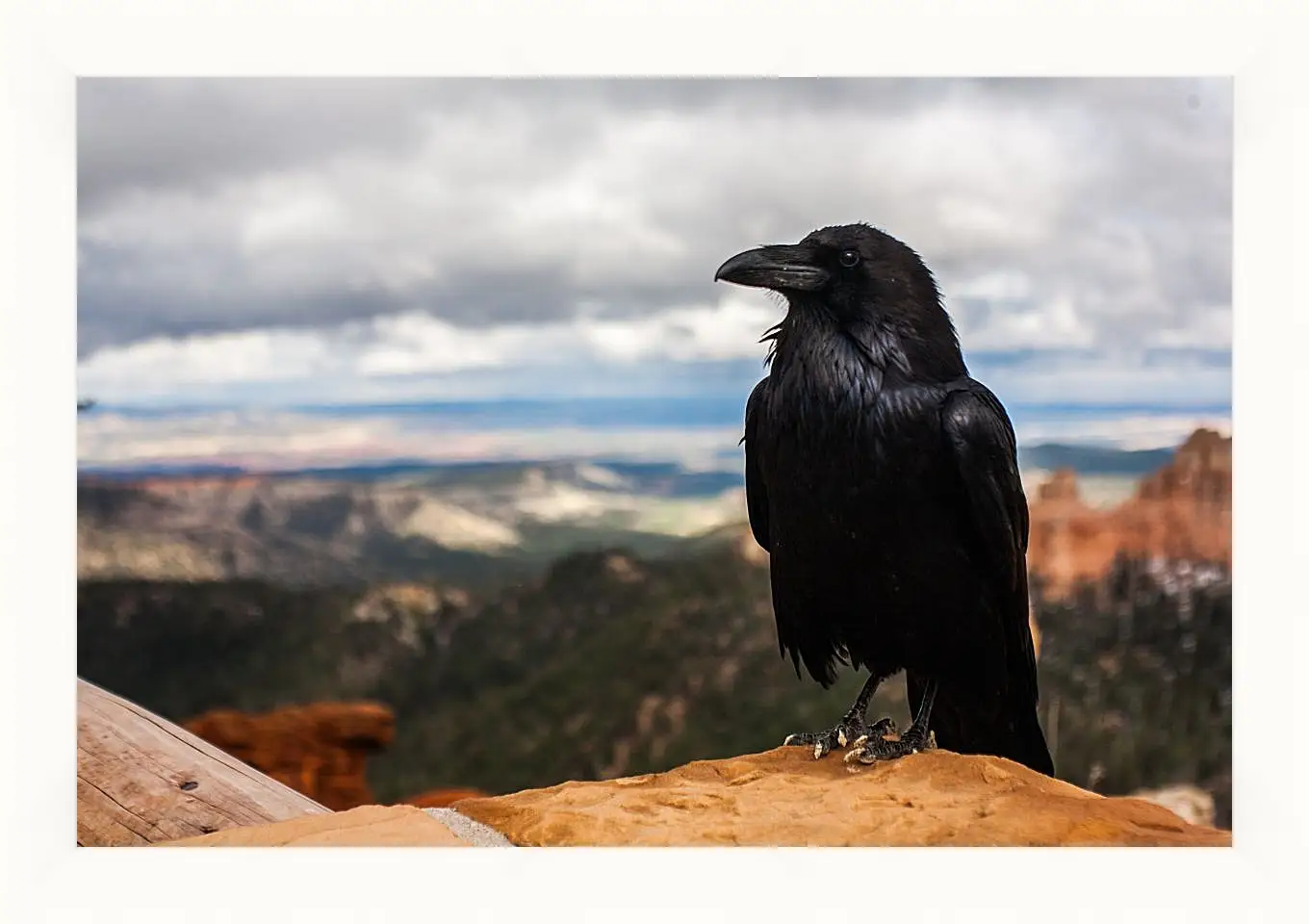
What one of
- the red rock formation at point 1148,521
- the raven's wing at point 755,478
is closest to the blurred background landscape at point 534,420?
the red rock formation at point 1148,521

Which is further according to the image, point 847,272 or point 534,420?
point 534,420

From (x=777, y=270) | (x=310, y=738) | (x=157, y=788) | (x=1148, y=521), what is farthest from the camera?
(x=310, y=738)

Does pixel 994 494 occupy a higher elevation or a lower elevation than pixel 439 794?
higher

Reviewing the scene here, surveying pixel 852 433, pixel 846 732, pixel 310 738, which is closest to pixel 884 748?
pixel 846 732

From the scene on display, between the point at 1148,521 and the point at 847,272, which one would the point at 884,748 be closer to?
the point at 847,272

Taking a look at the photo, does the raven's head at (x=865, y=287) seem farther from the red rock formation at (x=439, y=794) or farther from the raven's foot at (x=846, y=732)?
the red rock formation at (x=439, y=794)
